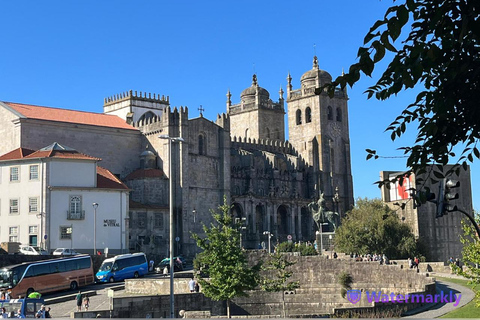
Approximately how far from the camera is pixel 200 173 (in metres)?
86.1

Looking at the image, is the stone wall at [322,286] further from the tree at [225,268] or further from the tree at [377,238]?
the tree at [377,238]

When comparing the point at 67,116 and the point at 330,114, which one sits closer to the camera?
the point at 67,116

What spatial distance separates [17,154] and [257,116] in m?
58.5

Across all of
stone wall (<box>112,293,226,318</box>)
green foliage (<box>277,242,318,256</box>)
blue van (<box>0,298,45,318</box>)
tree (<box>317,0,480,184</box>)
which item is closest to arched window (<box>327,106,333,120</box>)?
green foliage (<box>277,242,318,256</box>)

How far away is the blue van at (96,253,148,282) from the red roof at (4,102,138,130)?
90.6 ft

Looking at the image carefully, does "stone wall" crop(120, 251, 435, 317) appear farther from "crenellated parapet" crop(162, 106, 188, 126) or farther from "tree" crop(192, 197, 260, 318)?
"crenellated parapet" crop(162, 106, 188, 126)

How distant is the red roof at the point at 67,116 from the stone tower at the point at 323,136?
32.0m

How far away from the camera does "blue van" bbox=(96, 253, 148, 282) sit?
5422cm

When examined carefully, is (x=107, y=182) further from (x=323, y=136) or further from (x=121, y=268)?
(x=323, y=136)

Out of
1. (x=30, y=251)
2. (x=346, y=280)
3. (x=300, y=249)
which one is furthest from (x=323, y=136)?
(x=30, y=251)

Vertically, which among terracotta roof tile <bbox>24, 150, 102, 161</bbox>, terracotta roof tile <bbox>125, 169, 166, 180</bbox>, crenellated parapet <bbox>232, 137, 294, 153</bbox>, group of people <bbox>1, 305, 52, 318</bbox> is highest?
crenellated parapet <bbox>232, 137, 294, 153</bbox>

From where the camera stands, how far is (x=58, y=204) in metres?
65.1

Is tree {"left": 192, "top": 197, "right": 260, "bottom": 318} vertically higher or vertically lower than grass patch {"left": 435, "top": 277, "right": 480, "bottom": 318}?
higher

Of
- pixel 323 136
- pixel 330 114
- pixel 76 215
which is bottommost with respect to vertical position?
pixel 76 215
